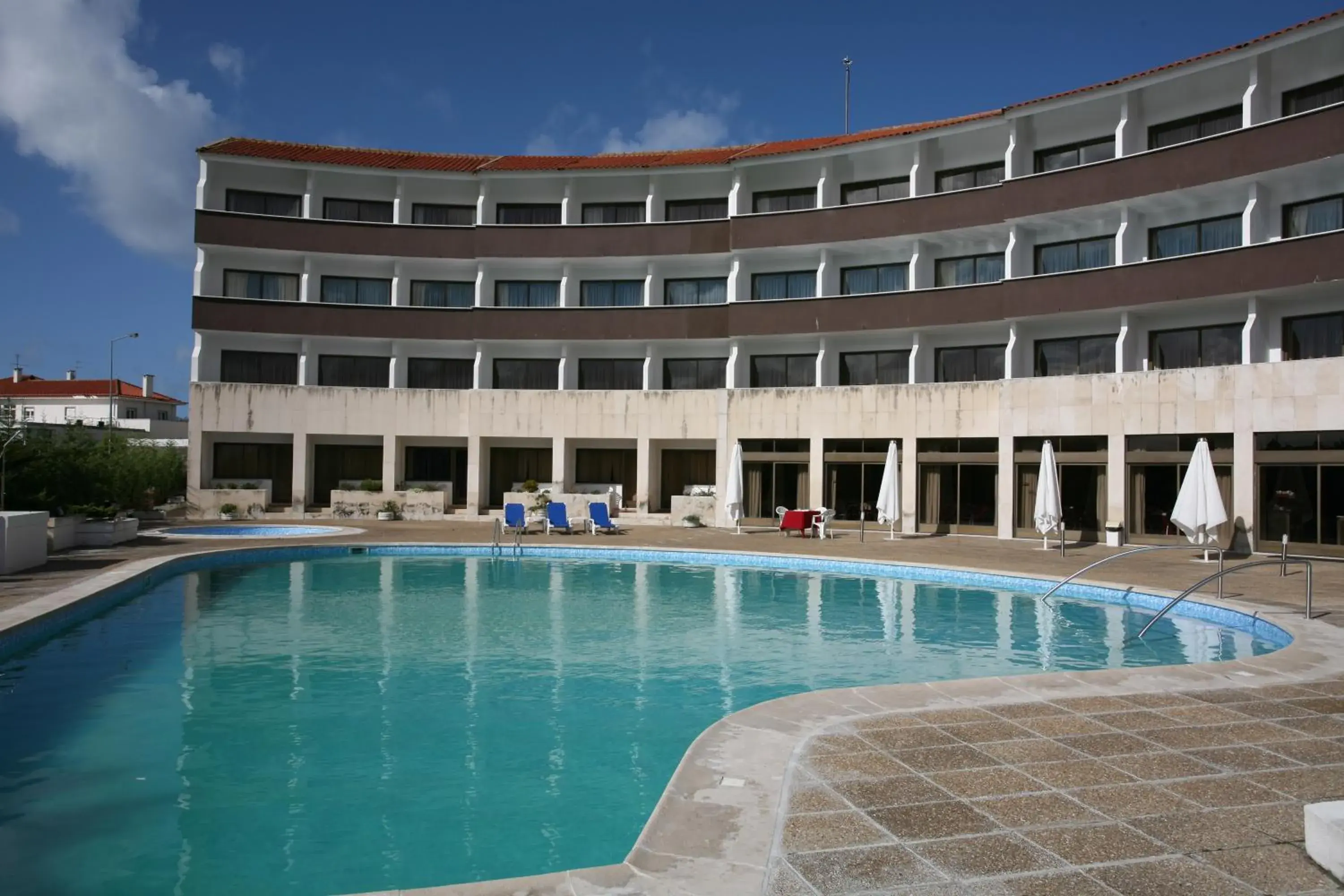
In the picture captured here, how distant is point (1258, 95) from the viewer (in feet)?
77.4

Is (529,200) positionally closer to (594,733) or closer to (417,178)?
(417,178)

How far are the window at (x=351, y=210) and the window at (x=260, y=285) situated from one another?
2884 millimetres

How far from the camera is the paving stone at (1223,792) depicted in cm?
560

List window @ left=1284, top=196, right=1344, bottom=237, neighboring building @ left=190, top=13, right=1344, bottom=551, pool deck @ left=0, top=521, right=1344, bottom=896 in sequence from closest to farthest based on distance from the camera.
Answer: pool deck @ left=0, top=521, right=1344, bottom=896, window @ left=1284, top=196, right=1344, bottom=237, neighboring building @ left=190, top=13, right=1344, bottom=551

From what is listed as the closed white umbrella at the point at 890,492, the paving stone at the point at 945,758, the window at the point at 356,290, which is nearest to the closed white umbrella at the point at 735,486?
the closed white umbrella at the point at 890,492

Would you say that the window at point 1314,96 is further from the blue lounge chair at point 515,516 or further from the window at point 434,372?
→ the window at point 434,372

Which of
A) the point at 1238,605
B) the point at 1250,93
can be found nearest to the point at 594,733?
the point at 1238,605

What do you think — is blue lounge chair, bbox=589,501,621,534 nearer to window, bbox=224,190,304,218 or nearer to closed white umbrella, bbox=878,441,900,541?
closed white umbrella, bbox=878,441,900,541

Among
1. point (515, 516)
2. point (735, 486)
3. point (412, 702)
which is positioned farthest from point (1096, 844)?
point (735, 486)

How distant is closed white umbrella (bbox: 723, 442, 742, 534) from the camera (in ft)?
93.3

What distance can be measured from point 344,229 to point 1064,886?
115 ft

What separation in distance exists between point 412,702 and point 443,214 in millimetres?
30402

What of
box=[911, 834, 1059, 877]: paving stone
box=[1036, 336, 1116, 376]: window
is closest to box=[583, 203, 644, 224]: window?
box=[1036, 336, 1116, 376]: window

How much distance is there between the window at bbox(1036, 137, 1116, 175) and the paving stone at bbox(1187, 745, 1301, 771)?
78.1 ft
